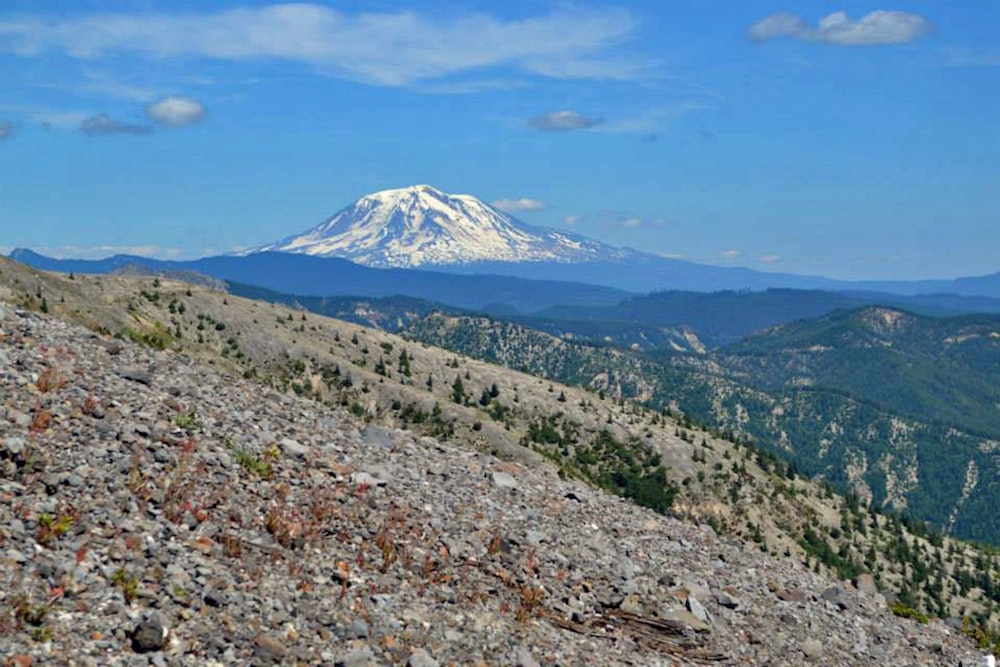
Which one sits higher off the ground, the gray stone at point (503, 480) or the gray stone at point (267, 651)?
the gray stone at point (503, 480)

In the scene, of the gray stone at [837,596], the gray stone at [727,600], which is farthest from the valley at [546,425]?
the gray stone at [727,600]

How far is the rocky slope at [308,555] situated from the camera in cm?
1636

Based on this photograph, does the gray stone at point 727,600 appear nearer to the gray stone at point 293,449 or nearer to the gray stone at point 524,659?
the gray stone at point 524,659

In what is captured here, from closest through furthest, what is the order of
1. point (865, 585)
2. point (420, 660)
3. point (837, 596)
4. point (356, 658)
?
point (356, 658) → point (420, 660) → point (837, 596) → point (865, 585)

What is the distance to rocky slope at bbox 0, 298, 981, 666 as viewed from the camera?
53.7 ft

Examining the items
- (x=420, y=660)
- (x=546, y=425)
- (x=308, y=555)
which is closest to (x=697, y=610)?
(x=420, y=660)

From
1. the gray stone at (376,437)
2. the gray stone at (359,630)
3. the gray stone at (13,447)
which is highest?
the gray stone at (13,447)

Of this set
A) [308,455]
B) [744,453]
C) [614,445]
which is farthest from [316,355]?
[308,455]

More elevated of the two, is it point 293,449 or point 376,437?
point 293,449

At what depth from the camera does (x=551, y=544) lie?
2580 cm

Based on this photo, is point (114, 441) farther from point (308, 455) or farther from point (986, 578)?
point (986, 578)

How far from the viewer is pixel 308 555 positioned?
20.0 m

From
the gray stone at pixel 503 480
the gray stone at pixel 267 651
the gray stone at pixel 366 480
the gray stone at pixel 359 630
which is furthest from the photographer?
the gray stone at pixel 503 480

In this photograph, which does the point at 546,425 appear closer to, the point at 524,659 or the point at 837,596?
the point at 837,596
